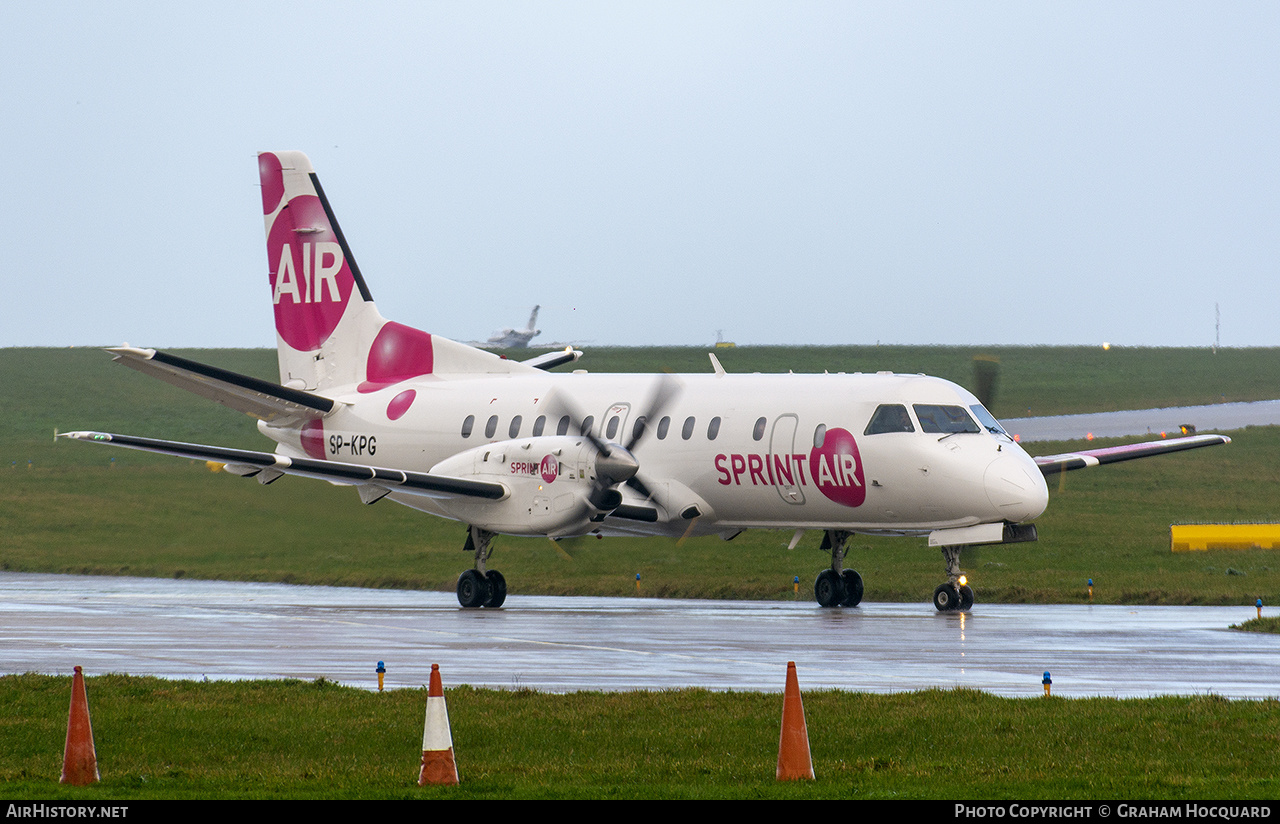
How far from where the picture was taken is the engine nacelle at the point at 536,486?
26.5 metres

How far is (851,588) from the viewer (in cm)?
2753

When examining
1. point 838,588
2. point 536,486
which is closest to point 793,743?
point 536,486

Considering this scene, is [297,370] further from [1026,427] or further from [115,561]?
[1026,427]

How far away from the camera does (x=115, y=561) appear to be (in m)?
39.0

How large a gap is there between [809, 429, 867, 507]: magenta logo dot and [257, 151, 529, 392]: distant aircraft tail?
9.57m

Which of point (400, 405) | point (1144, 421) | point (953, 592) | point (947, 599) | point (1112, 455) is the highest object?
point (1144, 421)

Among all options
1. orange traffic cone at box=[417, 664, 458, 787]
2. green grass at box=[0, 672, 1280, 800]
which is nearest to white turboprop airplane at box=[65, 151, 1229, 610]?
green grass at box=[0, 672, 1280, 800]

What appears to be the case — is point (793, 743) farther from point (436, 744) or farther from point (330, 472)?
point (330, 472)

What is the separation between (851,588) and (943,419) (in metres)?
3.63

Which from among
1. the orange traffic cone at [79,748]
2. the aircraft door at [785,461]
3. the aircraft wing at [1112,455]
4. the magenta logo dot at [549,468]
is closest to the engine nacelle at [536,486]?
the magenta logo dot at [549,468]

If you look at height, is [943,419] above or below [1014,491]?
above

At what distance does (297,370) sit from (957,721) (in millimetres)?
23985

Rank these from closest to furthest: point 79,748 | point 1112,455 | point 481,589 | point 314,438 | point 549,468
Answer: point 79,748, point 549,468, point 481,589, point 1112,455, point 314,438

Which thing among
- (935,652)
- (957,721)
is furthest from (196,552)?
(957,721)
